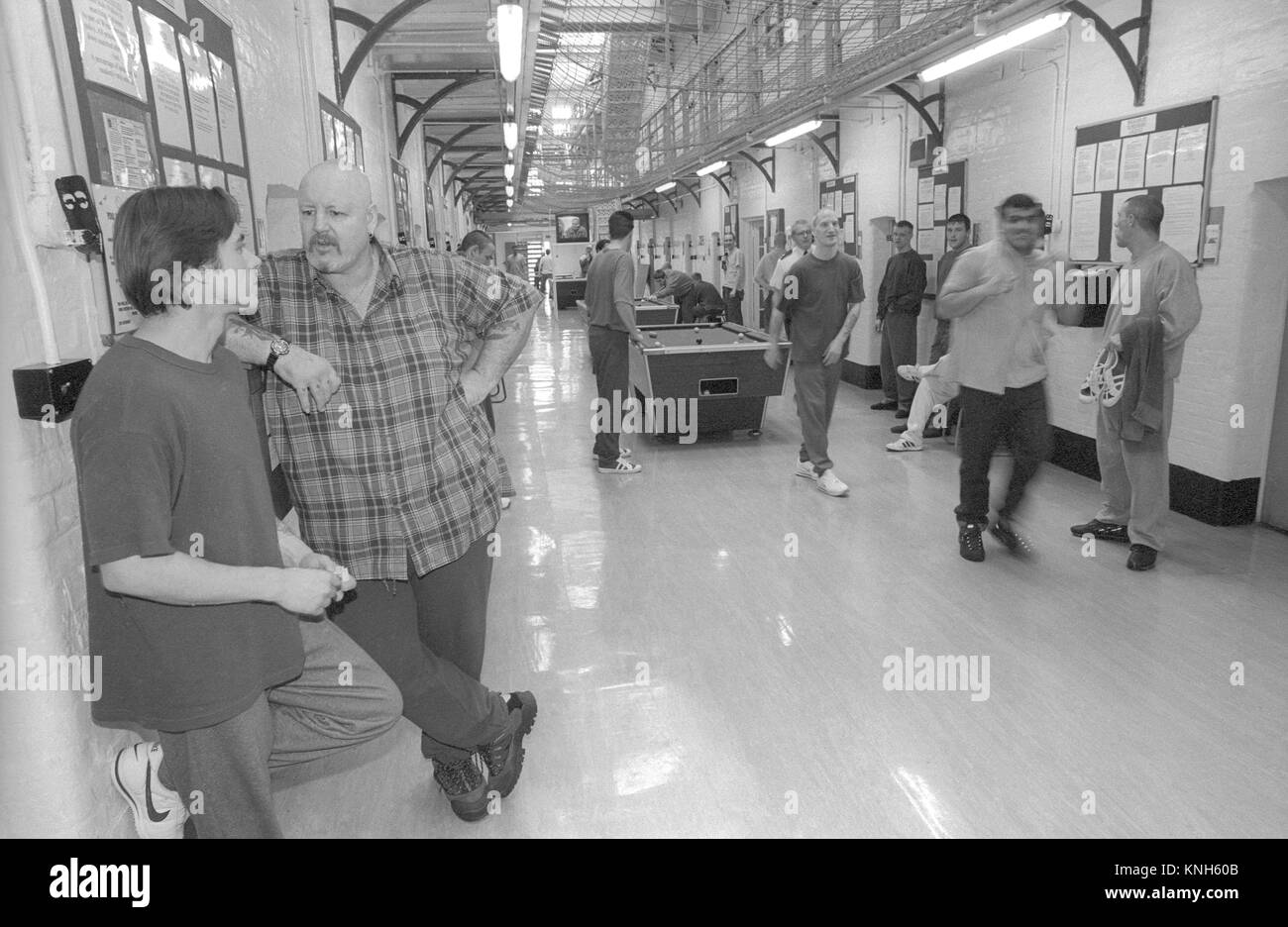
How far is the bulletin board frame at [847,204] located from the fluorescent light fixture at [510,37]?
5.24 m

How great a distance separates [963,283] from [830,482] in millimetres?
1598

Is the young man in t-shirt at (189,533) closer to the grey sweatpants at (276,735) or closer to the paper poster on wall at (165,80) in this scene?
the grey sweatpants at (276,735)

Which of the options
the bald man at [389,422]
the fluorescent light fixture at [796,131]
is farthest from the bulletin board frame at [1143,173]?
the bald man at [389,422]

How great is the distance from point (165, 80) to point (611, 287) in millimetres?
3490

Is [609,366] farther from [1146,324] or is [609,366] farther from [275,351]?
[275,351]

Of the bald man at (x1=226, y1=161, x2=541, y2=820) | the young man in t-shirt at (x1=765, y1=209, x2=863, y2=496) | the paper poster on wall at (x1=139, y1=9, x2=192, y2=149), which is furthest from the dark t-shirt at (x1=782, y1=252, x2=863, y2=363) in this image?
the paper poster on wall at (x1=139, y1=9, x2=192, y2=149)

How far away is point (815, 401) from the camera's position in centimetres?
533

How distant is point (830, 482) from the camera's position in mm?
5258

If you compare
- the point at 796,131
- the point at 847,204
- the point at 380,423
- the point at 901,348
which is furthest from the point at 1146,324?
the point at 847,204

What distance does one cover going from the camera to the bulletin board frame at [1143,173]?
180 inches

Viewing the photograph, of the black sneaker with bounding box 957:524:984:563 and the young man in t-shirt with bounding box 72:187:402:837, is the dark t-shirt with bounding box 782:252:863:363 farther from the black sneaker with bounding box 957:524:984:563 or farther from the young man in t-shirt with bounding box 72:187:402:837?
the young man in t-shirt with bounding box 72:187:402:837
